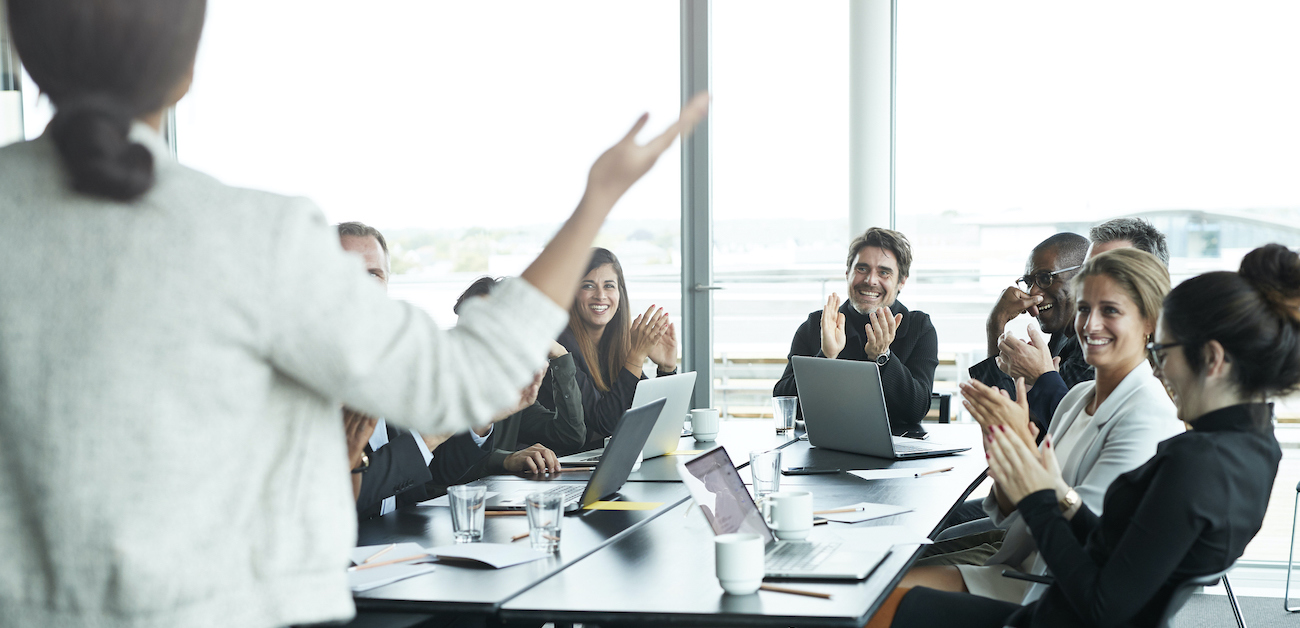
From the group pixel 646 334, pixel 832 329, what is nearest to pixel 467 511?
pixel 646 334

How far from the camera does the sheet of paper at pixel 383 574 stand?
1.58 meters

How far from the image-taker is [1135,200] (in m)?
4.02

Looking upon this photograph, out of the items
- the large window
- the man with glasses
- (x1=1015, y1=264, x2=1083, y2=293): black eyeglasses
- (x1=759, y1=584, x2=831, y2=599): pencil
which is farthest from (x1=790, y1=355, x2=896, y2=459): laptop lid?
the large window

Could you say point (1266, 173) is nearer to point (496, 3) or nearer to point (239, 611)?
point (496, 3)

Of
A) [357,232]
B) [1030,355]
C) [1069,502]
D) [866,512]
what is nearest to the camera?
[1069,502]

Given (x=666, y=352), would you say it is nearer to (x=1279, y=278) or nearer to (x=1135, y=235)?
(x=1135, y=235)

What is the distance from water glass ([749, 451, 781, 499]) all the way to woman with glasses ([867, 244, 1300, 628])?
50 centimetres

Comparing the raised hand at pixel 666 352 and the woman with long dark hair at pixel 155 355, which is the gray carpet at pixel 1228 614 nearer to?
the raised hand at pixel 666 352

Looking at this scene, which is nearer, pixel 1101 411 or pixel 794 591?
pixel 794 591

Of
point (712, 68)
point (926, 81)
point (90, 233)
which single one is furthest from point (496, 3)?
point (90, 233)

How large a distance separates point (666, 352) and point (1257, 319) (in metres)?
2.19

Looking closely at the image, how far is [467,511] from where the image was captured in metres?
1.79

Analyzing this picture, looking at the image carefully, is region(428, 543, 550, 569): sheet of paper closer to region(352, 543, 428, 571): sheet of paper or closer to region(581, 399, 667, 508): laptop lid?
region(352, 543, 428, 571): sheet of paper

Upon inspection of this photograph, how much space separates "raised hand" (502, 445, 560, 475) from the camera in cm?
257
